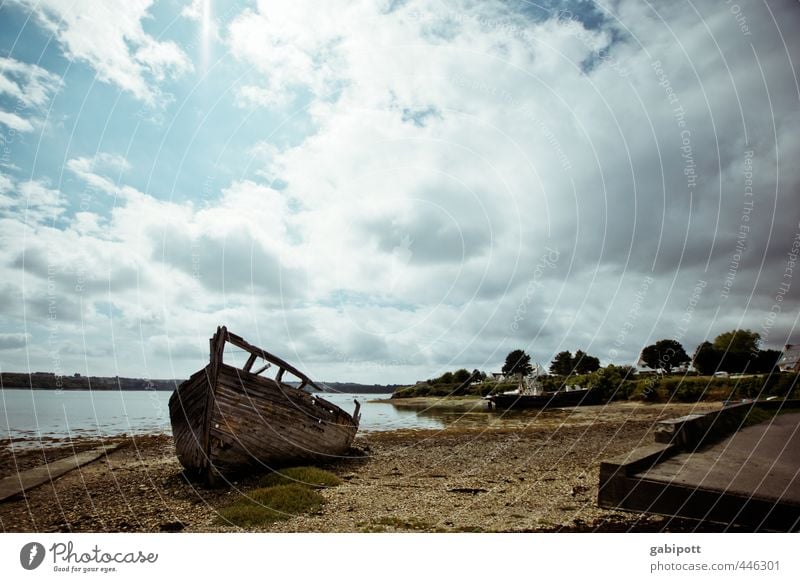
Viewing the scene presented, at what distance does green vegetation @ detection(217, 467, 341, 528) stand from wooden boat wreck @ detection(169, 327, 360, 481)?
3.00 feet

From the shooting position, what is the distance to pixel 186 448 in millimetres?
10445

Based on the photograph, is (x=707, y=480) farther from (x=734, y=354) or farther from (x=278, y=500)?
(x=734, y=354)

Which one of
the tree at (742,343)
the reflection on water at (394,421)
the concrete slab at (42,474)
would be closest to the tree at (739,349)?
the tree at (742,343)

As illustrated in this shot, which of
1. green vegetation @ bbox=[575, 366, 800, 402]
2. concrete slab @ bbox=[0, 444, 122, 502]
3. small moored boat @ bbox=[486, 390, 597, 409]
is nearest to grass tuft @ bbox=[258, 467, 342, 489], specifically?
concrete slab @ bbox=[0, 444, 122, 502]

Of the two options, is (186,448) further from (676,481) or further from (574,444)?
(574,444)

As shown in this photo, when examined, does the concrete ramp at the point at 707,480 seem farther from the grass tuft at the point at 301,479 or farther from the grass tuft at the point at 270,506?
the grass tuft at the point at 301,479

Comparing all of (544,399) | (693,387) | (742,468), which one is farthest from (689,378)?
(742,468)

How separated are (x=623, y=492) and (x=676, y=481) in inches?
29.0

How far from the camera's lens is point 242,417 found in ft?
32.4

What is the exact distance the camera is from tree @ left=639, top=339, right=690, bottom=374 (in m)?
60.0
